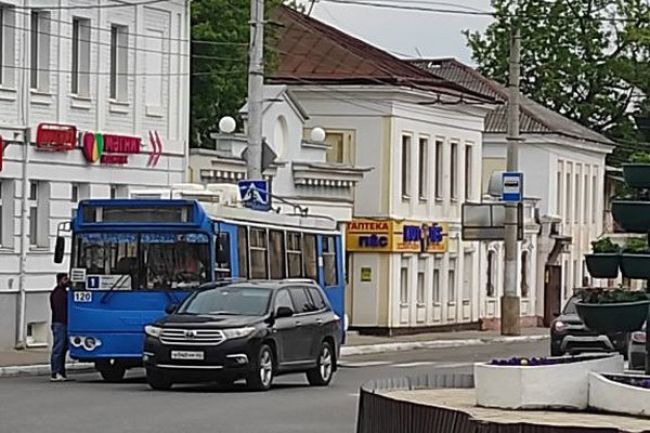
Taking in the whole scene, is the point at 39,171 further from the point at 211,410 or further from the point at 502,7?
the point at 502,7

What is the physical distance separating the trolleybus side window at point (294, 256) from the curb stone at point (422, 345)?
8.87 m

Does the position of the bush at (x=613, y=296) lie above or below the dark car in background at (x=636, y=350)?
above

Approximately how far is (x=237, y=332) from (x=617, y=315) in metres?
10.5

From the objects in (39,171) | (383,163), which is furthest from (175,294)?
(383,163)

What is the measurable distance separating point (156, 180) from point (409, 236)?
1479 cm

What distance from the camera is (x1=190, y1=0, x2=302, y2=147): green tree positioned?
53.9m

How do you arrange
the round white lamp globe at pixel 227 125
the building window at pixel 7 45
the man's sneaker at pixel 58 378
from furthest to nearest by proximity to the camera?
the round white lamp globe at pixel 227 125 < the building window at pixel 7 45 < the man's sneaker at pixel 58 378

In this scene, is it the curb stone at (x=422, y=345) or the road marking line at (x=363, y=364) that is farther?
the curb stone at (x=422, y=345)

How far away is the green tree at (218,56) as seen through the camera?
5391cm

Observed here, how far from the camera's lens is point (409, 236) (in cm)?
5669

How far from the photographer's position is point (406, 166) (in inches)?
2247

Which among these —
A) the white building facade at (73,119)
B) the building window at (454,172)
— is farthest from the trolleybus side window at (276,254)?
the building window at (454,172)

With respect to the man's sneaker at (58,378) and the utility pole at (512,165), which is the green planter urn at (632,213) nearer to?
the man's sneaker at (58,378)

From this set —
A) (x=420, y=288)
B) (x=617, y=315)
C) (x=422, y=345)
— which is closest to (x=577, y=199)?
(x=420, y=288)
